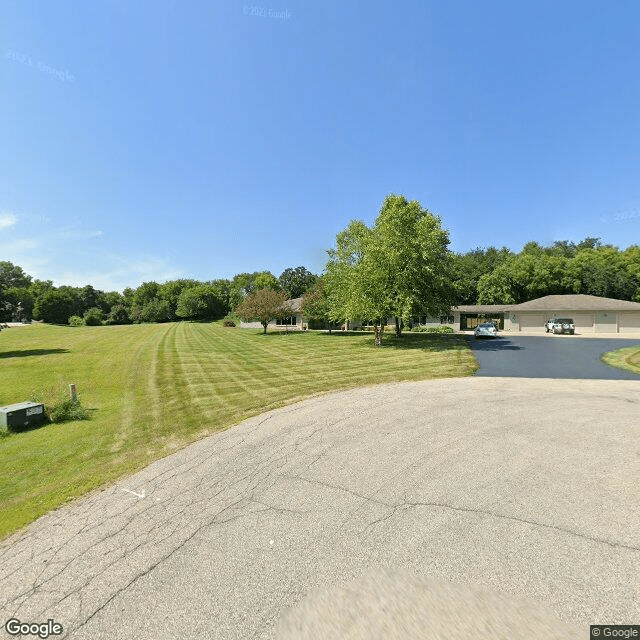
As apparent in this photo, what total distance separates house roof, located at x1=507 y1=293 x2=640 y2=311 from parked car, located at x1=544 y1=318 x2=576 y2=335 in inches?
60.5

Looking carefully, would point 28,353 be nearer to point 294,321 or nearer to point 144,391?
point 144,391

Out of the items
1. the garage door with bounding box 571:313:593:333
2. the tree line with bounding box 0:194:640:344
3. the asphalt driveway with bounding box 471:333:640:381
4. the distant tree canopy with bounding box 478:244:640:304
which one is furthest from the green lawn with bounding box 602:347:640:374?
the distant tree canopy with bounding box 478:244:640:304

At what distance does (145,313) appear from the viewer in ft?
316

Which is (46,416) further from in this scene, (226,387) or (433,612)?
(433,612)

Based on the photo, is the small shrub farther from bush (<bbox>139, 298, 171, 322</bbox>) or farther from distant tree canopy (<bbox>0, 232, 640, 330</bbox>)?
bush (<bbox>139, 298, 171, 322</bbox>)

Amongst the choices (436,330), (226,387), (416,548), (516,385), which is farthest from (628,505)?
(436,330)

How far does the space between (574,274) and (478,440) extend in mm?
68171

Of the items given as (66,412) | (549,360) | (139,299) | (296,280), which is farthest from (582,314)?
(139,299)

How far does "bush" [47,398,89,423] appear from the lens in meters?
10.6

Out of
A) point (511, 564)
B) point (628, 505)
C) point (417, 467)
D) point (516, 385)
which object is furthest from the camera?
point (516, 385)

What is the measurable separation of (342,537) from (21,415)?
10810 millimetres

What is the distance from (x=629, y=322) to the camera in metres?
39.2

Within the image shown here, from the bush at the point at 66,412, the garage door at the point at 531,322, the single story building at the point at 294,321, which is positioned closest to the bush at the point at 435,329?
the garage door at the point at 531,322

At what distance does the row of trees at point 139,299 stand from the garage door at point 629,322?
56923 mm
